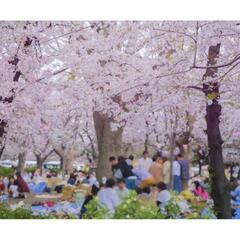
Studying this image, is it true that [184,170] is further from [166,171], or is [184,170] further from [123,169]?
[123,169]

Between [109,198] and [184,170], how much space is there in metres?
0.66

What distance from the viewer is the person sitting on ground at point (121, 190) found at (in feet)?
16.4

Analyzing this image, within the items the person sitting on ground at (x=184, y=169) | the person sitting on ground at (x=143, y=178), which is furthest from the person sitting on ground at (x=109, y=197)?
the person sitting on ground at (x=184, y=169)

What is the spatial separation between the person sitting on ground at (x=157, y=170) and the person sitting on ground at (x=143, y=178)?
1.2 inches

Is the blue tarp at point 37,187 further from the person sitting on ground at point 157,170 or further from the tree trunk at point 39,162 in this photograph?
the person sitting on ground at point 157,170

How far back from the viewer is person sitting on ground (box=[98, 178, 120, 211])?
16.4 ft

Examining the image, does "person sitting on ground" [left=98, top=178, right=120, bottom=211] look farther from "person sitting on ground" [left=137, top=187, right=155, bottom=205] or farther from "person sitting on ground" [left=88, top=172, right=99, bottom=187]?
"person sitting on ground" [left=137, top=187, right=155, bottom=205]

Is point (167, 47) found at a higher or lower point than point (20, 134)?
higher
